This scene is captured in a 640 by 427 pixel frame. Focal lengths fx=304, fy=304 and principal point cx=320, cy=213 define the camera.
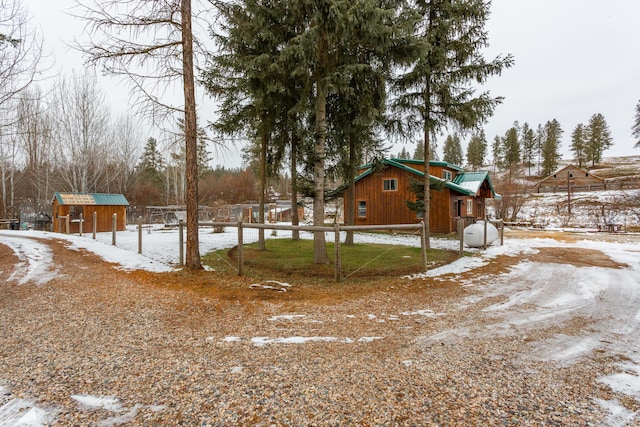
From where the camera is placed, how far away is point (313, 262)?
880cm

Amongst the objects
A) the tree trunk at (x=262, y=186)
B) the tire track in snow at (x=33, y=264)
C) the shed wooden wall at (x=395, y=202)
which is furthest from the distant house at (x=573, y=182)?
the tire track in snow at (x=33, y=264)

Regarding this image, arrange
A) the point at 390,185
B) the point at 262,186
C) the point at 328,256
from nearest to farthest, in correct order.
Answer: the point at 328,256, the point at 262,186, the point at 390,185

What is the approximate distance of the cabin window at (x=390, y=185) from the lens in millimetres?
19344

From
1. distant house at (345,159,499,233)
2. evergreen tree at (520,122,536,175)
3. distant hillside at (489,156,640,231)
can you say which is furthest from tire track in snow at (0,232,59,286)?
evergreen tree at (520,122,536,175)

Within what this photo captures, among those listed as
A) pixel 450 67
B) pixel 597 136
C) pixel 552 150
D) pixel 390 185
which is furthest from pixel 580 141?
pixel 450 67

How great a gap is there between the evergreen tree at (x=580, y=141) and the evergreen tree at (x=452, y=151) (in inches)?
790

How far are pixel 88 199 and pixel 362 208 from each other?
16546 mm

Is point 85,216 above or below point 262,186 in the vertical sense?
below

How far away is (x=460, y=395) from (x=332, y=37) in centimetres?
759

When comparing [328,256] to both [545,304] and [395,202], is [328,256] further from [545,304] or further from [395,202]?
[395,202]

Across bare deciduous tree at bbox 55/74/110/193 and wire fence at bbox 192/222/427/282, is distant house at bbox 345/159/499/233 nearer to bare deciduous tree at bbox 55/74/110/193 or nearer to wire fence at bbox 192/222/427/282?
wire fence at bbox 192/222/427/282

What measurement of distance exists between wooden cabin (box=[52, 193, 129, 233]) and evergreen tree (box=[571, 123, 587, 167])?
73.7m

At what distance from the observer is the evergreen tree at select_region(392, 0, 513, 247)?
389 inches

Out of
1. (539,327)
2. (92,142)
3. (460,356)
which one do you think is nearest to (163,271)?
(460,356)
